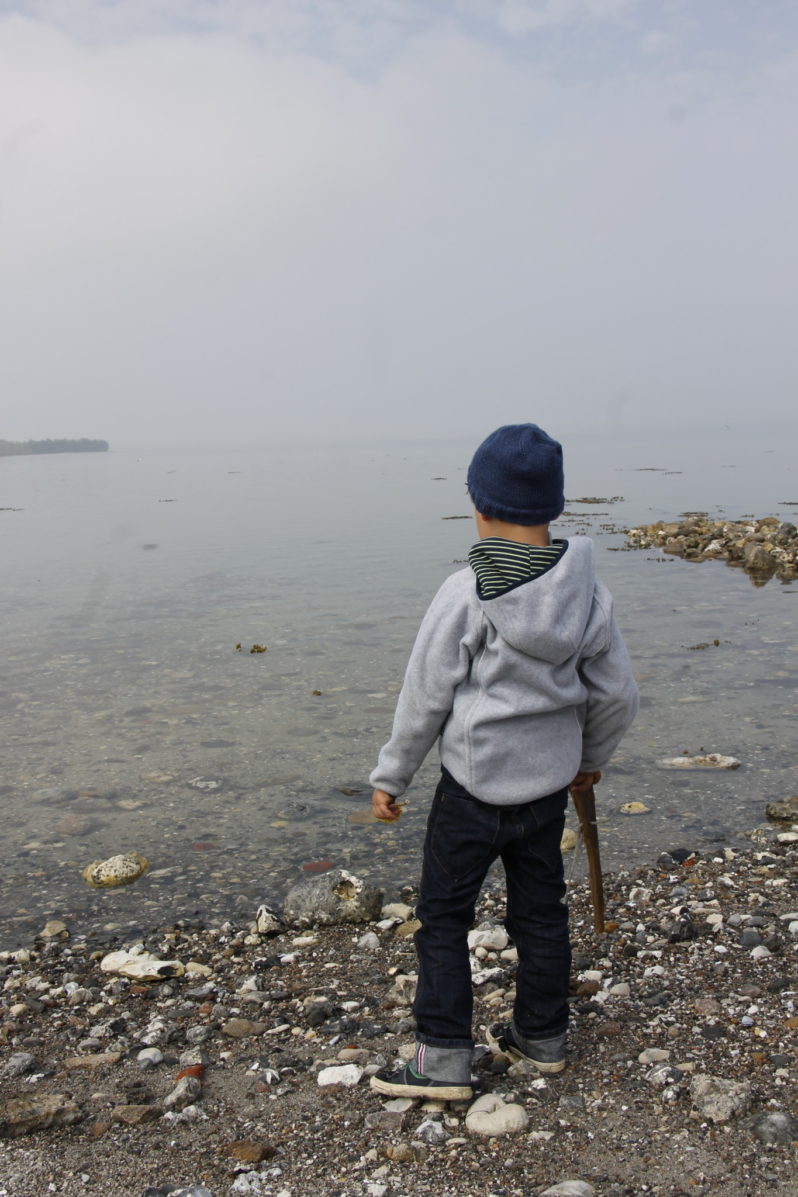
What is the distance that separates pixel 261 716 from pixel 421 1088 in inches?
235

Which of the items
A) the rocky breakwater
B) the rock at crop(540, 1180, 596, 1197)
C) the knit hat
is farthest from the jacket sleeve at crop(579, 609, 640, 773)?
the rocky breakwater

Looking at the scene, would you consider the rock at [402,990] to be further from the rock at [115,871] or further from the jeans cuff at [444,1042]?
the rock at [115,871]

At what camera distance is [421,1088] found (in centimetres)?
352

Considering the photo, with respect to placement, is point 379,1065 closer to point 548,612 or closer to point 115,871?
point 548,612

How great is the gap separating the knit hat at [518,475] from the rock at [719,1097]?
1.96 m

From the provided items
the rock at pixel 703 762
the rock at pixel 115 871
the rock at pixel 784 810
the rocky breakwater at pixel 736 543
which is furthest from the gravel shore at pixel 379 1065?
the rocky breakwater at pixel 736 543

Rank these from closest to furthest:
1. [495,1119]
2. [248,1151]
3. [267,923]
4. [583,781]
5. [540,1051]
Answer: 1. [248,1151]
2. [495,1119]
3. [540,1051]
4. [583,781]
5. [267,923]

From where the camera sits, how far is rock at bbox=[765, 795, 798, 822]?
6.45 metres

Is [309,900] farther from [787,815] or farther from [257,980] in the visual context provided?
[787,815]

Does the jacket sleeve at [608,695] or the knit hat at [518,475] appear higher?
the knit hat at [518,475]

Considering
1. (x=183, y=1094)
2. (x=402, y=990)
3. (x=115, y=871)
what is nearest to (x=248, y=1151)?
(x=183, y=1094)

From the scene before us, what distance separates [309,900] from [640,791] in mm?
2878

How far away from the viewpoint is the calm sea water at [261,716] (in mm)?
6230

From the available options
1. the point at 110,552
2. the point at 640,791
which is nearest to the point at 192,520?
the point at 110,552
